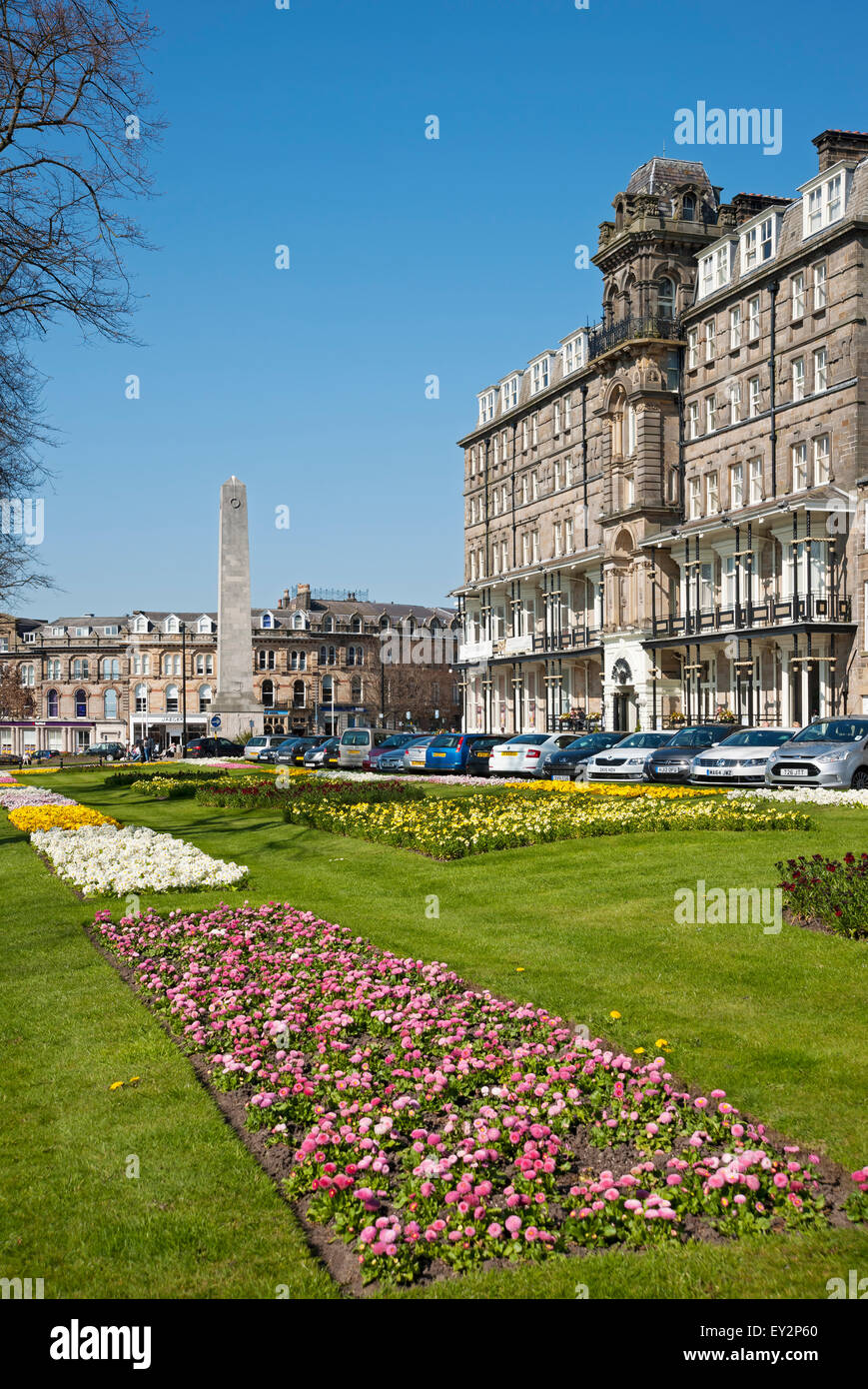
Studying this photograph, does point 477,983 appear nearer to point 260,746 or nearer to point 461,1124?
point 461,1124

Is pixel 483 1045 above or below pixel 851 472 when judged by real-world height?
below

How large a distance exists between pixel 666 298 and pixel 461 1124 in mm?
50747

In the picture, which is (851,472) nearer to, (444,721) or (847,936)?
(847,936)

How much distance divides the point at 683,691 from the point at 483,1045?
43.4 m

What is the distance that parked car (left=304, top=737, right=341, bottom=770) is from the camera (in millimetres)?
47562

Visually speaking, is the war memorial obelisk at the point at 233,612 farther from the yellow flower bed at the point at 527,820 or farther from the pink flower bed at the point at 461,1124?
the pink flower bed at the point at 461,1124

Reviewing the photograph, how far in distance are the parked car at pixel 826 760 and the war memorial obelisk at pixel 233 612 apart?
38.4 meters

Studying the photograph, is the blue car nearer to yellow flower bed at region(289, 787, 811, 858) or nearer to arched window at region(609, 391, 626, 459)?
yellow flower bed at region(289, 787, 811, 858)

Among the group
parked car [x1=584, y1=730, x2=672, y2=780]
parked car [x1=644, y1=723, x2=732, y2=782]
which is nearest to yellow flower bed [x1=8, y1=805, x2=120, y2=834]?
parked car [x1=584, y1=730, x2=672, y2=780]

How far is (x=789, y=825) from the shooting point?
16969 mm

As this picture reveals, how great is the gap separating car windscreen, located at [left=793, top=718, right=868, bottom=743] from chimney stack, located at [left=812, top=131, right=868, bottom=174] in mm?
26699

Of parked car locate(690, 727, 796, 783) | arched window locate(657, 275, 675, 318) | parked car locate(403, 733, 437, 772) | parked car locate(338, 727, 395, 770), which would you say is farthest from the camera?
arched window locate(657, 275, 675, 318)

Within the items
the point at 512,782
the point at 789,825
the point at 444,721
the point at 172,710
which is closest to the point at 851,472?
the point at 512,782

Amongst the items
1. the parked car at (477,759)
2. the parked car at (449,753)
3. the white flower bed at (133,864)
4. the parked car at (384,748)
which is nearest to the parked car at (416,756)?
the parked car at (449,753)
